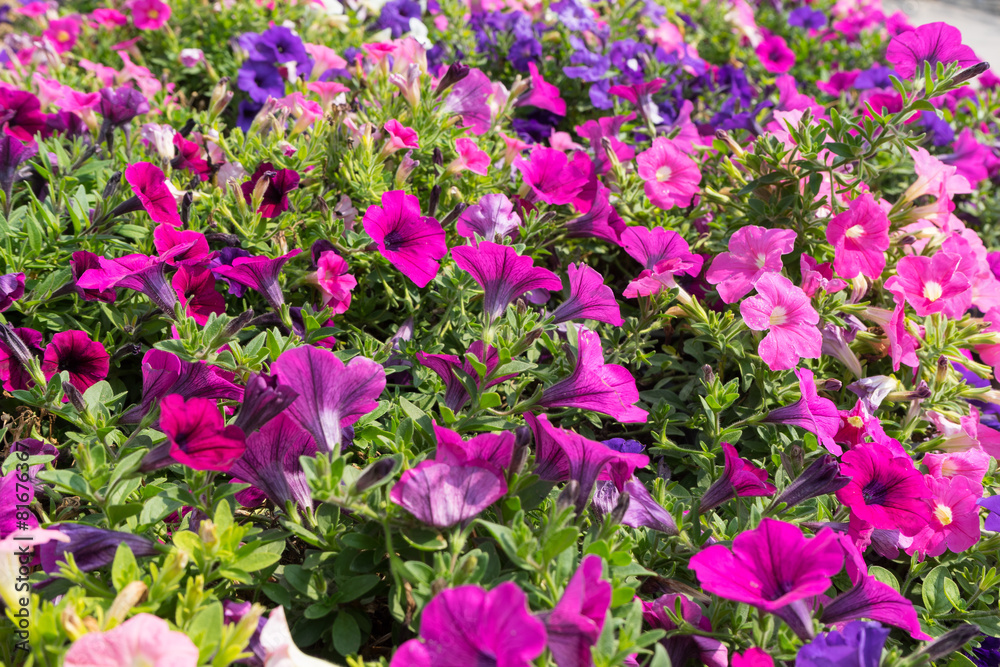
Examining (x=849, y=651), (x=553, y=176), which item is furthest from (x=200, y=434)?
(x=553, y=176)

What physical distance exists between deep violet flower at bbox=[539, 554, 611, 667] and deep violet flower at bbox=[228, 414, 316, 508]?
1.63 ft

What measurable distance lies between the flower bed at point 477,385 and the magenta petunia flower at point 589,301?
1 centimetres

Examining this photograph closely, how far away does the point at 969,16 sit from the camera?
740 cm

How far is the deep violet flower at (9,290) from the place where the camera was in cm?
158

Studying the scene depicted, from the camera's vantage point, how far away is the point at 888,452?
1.39 meters

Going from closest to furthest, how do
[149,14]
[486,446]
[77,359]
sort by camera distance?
[486,446] → [77,359] → [149,14]

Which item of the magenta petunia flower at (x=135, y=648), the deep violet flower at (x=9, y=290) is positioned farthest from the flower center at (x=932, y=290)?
the deep violet flower at (x=9, y=290)

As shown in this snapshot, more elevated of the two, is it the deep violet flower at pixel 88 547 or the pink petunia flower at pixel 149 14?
the pink petunia flower at pixel 149 14

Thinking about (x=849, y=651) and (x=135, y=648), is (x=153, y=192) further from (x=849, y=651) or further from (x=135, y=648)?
(x=849, y=651)

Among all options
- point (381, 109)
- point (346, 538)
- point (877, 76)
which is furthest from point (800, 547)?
point (877, 76)

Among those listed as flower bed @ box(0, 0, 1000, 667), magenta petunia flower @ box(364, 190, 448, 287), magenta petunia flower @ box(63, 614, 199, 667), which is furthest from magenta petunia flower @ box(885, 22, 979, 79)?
magenta petunia flower @ box(63, 614, 199, 667)

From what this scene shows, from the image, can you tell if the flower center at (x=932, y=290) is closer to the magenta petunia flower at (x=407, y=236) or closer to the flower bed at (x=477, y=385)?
the flower bed at (x=477, y=385)

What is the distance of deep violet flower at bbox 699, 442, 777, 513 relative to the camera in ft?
4.58

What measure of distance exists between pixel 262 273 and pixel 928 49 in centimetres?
182
